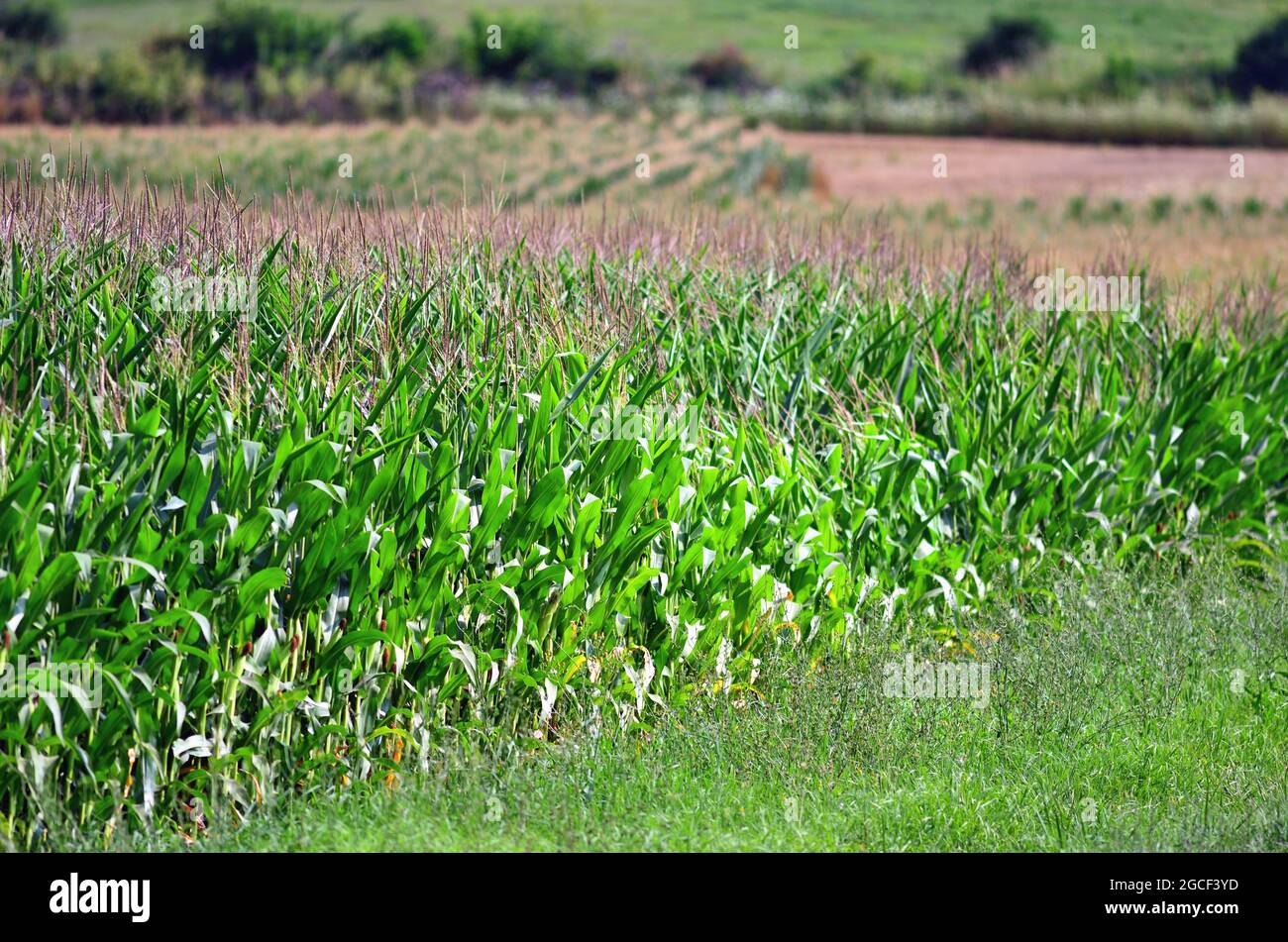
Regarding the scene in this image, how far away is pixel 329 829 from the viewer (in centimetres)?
406

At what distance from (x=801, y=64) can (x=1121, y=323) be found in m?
64.5

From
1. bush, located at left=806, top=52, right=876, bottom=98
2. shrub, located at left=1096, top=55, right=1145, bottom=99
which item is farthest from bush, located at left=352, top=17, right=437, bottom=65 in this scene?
shrub, located at left=1096, top=55, right=1145, bottom=99

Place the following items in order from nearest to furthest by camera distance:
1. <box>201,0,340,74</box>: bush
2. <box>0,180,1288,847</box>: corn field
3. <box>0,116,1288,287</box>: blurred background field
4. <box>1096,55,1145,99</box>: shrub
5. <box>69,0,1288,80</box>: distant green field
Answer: <box>0,180,1288,847</box>: corn field
<box>0,116,1288,287</box>: blurred background field
<box>201,0,340,74</box>: bush
<box>1096,55,1145,99</box>: shrub
<box>69,0,1288,80</box>: distant green field

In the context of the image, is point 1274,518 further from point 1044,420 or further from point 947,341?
point 947,341

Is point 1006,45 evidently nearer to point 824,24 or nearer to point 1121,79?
point 1121,79

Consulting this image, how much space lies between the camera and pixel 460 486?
16.3 feet

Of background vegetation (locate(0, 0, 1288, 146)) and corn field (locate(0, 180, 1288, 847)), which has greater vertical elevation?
background vegetation (locate(0, 0, 1288, 146))

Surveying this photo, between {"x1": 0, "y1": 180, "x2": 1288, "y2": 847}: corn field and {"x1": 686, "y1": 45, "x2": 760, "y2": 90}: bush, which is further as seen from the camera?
{"x1": 686, "y1": 45, "x2": 760, "y2": 90}: bush

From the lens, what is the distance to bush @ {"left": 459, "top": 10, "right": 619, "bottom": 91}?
5769 cm

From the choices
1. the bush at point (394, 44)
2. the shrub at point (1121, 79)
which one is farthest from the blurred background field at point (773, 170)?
the bush at point (394, 44)

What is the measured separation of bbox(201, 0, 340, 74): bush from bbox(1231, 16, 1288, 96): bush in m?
37.7

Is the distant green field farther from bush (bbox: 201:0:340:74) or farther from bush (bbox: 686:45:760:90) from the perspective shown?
bush (bbox: 201:0:340:74)

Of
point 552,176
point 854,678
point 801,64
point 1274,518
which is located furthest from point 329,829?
point 801,64

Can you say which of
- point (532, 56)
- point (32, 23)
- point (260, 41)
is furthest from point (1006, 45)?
point (32, 23)
